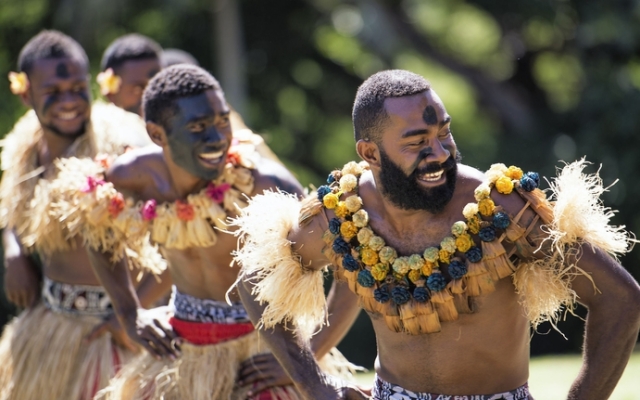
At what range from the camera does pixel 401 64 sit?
14320 millimetres

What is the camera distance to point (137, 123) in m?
5.76

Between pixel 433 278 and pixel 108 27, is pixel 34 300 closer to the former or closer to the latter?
pixel 433 278

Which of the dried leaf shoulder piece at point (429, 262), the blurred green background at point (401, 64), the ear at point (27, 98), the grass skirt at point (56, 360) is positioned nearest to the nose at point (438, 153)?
the dried leaf shoulder piece at point (429, 262)

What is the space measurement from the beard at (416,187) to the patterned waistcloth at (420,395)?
1.97 ft

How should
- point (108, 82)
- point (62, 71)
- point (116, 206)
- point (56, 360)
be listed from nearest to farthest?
point (116, 206), point (56, 360), point (62, 71), point (108, 82)

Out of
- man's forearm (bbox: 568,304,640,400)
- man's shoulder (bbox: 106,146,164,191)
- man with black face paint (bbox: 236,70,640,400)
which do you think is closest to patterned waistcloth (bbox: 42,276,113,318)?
man's shoulder (bbox: 106,146,164,191)

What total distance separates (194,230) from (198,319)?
1.36 feet

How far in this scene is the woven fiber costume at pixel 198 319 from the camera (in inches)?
173

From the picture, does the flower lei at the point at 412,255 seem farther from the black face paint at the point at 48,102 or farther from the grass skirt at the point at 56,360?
the black face paint at the point at 48,102

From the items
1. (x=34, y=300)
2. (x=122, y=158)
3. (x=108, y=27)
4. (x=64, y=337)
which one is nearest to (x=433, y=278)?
(x=122, y=158)

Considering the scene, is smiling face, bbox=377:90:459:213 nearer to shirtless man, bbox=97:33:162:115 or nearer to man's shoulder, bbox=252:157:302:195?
man's shoulder, bbox=252:157:302:195

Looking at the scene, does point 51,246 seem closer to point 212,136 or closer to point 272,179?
point 212,136

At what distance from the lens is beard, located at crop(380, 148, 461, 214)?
324 centimetres

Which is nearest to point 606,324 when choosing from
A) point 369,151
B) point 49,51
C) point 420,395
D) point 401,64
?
point 420,395
